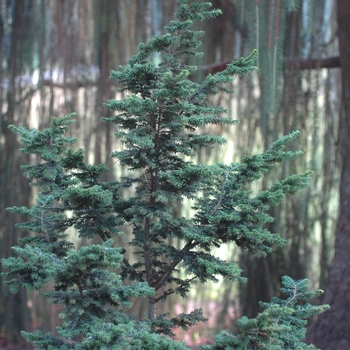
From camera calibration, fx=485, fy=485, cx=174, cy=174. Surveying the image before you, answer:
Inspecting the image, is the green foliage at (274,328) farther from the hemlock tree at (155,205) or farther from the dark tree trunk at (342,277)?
the dark tree trunk at (342,277)

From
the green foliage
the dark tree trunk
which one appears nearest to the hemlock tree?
the green foliage

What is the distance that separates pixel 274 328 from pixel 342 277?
1.20 metres

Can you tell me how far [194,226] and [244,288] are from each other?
184 cm

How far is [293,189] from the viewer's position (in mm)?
1184

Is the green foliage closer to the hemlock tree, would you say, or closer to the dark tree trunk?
the hemlock tree

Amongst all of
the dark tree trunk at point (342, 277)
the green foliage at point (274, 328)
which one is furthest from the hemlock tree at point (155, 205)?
the dark tree trunk at point (342, 277)

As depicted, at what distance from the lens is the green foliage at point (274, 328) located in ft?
3.37

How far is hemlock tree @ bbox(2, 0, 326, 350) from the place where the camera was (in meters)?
1.09

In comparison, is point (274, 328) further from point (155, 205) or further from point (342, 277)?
point (342, 277)

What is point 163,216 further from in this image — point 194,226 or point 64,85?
point 64,85

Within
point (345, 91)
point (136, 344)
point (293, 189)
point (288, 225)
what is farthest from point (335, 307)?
point (136, 344)

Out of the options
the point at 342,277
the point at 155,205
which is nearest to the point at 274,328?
the point at 155,205

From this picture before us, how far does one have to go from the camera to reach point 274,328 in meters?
1.04

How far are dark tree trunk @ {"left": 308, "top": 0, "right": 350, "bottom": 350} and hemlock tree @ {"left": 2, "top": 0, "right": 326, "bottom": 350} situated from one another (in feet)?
3.11
